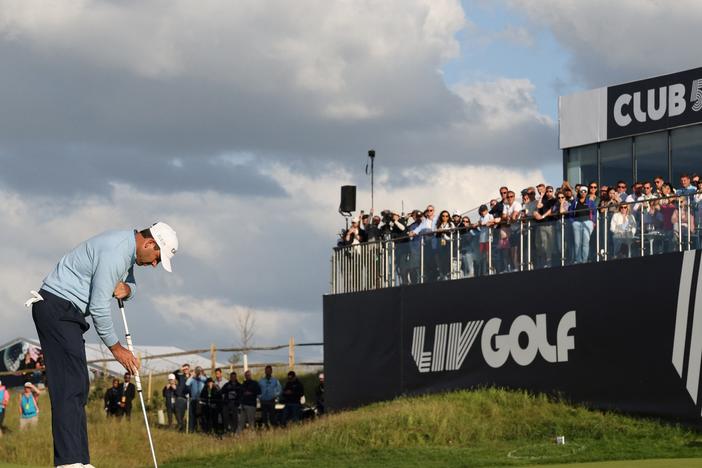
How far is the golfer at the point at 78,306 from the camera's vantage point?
10.2 meters

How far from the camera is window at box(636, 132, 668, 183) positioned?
35.2 m

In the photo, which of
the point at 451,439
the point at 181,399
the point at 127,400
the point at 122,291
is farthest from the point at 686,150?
the point at 122,291

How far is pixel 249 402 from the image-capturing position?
3419 centimetres

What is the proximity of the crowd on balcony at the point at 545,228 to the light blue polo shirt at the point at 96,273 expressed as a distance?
51.6 ft

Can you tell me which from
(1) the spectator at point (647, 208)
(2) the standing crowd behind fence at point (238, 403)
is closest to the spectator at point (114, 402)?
(2) the standing crowd behind fence at point (238, 403)

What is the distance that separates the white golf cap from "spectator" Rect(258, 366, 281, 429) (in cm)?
2376

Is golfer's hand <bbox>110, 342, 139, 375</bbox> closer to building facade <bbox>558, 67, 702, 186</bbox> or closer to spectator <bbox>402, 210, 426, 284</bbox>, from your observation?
spectator <bbox>402, 210, 426, 284</bbox>

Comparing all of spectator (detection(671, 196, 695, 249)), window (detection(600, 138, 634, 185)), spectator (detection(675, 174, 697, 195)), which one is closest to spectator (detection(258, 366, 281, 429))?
window (detection(600, 138, 634, 185))

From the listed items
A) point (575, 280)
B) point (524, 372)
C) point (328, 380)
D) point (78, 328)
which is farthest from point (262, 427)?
point (78, 328)

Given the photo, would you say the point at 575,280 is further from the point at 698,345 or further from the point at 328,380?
the point at 328,380

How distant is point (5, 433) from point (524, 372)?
15698 millimetres

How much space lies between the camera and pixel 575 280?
27.4 metres

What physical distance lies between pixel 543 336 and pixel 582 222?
3.39 metres

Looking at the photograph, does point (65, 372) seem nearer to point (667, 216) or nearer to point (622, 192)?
point (667, 216)
